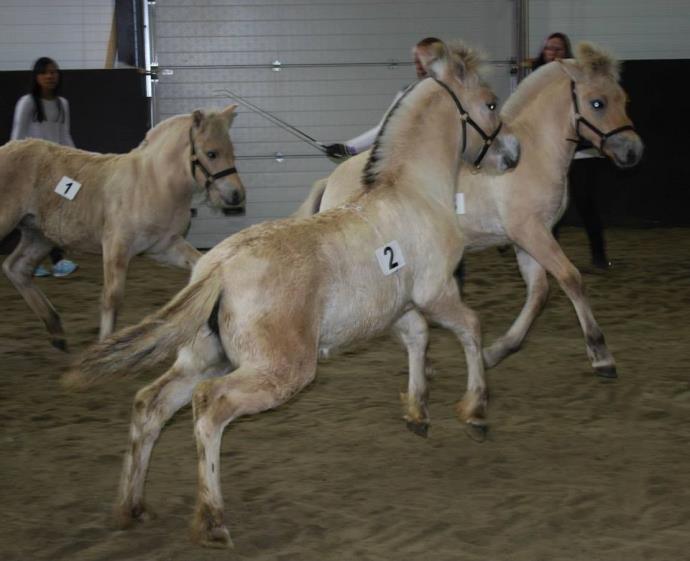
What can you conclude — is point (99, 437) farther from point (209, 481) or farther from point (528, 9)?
point (528, 9)

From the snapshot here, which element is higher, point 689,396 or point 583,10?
point 583,10


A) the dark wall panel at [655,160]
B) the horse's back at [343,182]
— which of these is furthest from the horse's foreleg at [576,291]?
→ the dark wall panel at [655,160]

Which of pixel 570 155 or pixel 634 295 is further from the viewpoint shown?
pixel 634 295

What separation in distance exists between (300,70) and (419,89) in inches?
302

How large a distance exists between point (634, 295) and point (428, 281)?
4.63 m

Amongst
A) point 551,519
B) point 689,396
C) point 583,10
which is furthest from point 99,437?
point 583,10

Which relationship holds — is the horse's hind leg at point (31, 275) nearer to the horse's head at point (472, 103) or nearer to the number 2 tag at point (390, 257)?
→ the horse's head at point (472, 103)

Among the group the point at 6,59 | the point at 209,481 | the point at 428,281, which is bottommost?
the point at 209,481

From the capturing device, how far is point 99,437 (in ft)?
17.7

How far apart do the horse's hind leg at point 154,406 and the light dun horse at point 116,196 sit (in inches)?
117

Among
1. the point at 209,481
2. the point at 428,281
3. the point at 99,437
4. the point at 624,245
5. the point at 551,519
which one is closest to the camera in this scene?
the point at 209,481

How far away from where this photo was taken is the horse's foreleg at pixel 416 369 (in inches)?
208

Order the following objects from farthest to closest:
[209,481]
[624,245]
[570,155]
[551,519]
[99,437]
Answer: [624,245] → [570,155] → [99,437] → [551,519] → [209,481]

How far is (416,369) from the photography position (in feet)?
17.4
